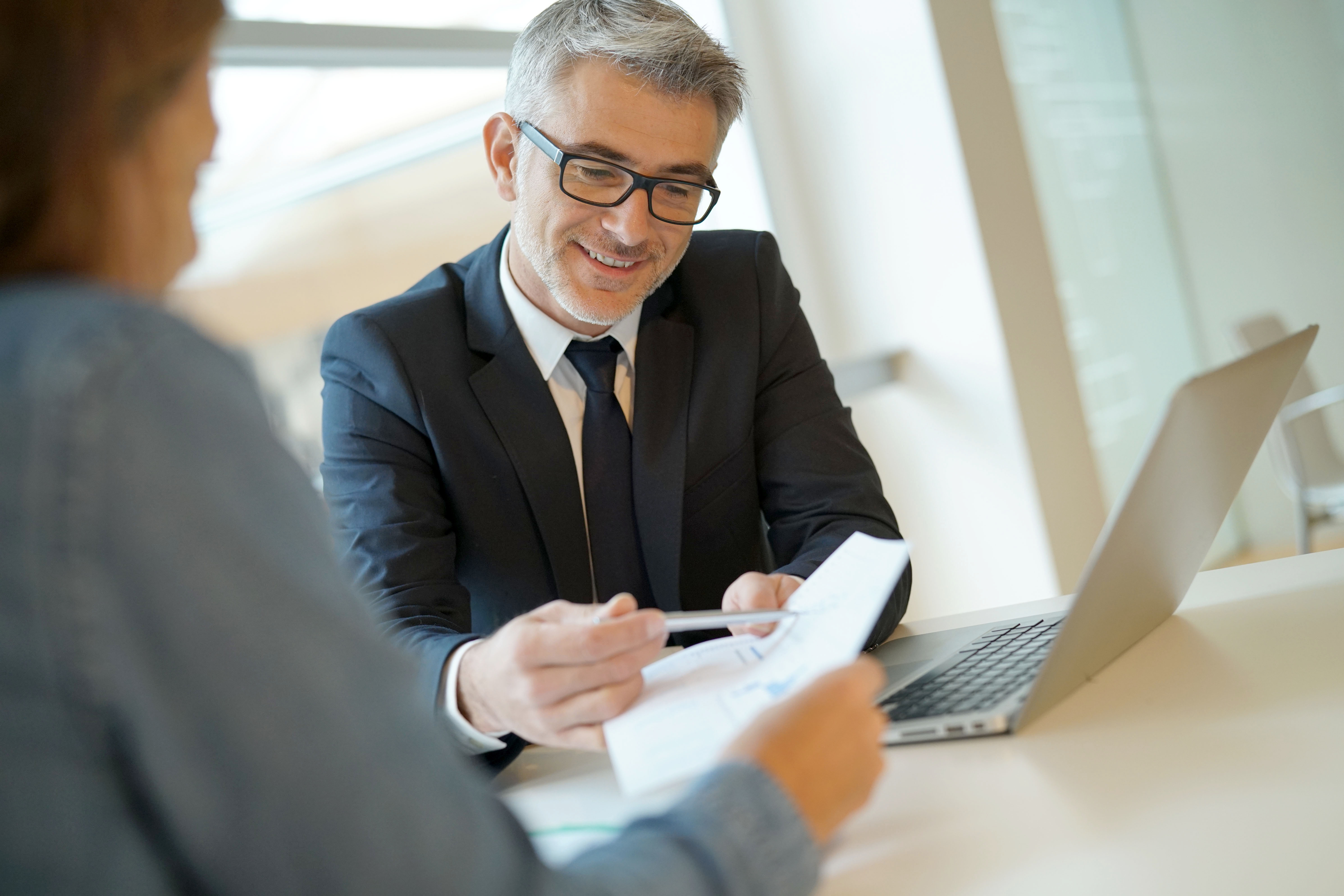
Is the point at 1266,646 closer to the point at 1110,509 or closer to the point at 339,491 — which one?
the point at 339,491

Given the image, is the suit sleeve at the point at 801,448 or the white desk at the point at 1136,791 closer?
the white desk at the point at 1136,791

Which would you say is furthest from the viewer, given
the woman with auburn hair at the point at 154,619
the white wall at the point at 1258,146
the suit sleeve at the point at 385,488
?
the white wall at the point at 1258,146

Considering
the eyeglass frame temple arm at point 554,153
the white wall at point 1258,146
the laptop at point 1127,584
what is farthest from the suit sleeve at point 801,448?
the white wall at point 1258,146

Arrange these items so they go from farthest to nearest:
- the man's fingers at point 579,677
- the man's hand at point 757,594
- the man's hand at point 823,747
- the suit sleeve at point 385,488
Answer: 1. the suit sleeve at point 385,488
2. the man's hand at point 757,594
3. the man's fingers at point 579,677
4. the man's hand at point 823,747

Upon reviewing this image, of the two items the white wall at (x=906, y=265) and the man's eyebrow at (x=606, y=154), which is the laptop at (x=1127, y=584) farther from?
the white wall at (x=906, y=265)

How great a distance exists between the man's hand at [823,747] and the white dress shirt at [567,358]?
3.20 feet

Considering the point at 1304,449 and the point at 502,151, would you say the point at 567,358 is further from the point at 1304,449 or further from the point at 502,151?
the point at 1304,449

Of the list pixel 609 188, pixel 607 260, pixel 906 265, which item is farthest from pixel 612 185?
pixel 906 265

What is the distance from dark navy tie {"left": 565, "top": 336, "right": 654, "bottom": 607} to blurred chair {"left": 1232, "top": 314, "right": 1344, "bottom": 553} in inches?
97.1

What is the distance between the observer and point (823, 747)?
643 mm

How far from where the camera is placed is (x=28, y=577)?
42cm

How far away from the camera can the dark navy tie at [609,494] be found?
1.63m

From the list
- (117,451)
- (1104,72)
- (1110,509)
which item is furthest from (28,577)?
(1104,72)

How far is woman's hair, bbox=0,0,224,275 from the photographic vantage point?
1.57ft
